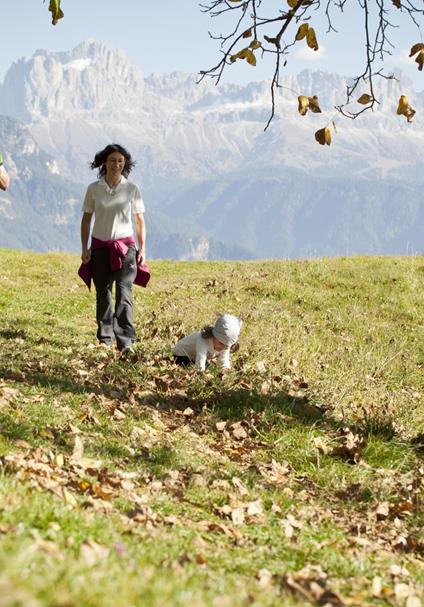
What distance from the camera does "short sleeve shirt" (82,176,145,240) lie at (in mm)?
11398

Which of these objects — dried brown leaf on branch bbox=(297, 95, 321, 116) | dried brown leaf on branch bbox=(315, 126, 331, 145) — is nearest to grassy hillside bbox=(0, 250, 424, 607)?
dried brown leaf on branch bbox=(315, 126, 331, 145)

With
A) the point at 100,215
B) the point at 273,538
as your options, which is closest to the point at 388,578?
the point at 273,538

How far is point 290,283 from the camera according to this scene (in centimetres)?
2084

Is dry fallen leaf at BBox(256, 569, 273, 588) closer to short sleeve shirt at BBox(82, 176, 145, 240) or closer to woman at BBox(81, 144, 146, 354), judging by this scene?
woman at BBox(81, 144, 146, 354)

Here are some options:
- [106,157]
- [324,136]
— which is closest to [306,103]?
[324,136]

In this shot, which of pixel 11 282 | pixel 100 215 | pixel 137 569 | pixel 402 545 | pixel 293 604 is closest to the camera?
pixel 137 569

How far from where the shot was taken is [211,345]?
10.6m

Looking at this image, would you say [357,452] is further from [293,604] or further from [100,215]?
[100,215]

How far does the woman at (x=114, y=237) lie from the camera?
11.4 metres

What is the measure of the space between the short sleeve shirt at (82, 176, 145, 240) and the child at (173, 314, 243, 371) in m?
2.22

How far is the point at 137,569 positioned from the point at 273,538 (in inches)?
Result: 84.8

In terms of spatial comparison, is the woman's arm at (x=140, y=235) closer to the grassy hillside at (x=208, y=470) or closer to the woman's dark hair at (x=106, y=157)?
the woman's dark hair at (x=106, y=157)

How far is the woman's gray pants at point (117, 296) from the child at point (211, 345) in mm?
1367

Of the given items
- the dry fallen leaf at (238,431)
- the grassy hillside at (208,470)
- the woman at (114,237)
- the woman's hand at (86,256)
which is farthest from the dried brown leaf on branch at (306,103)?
the woman's hand at (86,256)
